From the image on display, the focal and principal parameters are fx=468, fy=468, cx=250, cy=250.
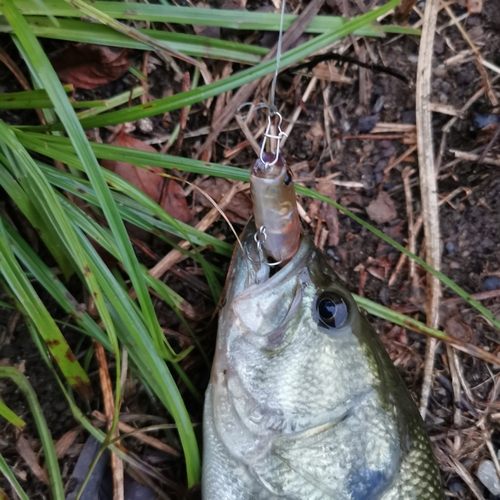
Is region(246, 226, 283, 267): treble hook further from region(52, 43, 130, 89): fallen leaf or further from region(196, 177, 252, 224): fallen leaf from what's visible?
region(52, 43, 130, 89): fallen leaf

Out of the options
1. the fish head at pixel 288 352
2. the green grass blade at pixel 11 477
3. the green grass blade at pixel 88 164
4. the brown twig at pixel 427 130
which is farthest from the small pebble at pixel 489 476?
the green grass blade at pixel 11 477

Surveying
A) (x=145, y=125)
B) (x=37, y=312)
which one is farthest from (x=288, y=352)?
(x=145, y=125)

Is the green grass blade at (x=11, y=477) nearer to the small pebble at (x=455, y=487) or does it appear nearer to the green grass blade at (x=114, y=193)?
the green grass blade at (x=114, y=193)

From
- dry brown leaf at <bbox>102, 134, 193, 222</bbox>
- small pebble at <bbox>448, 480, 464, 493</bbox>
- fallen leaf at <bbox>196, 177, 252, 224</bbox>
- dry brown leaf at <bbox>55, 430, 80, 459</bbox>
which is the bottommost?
small pebble at <bbox>448, 480, 464, 493</bbox>

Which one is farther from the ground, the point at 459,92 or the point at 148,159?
the point at 148,159

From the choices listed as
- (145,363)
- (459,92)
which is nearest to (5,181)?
(145,363)

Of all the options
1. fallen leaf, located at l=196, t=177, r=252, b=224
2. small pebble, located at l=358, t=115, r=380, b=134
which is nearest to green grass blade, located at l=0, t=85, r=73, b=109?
fallen leaf, located at l=196, t=177, r=252, b=224

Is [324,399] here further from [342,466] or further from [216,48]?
[216,48]
